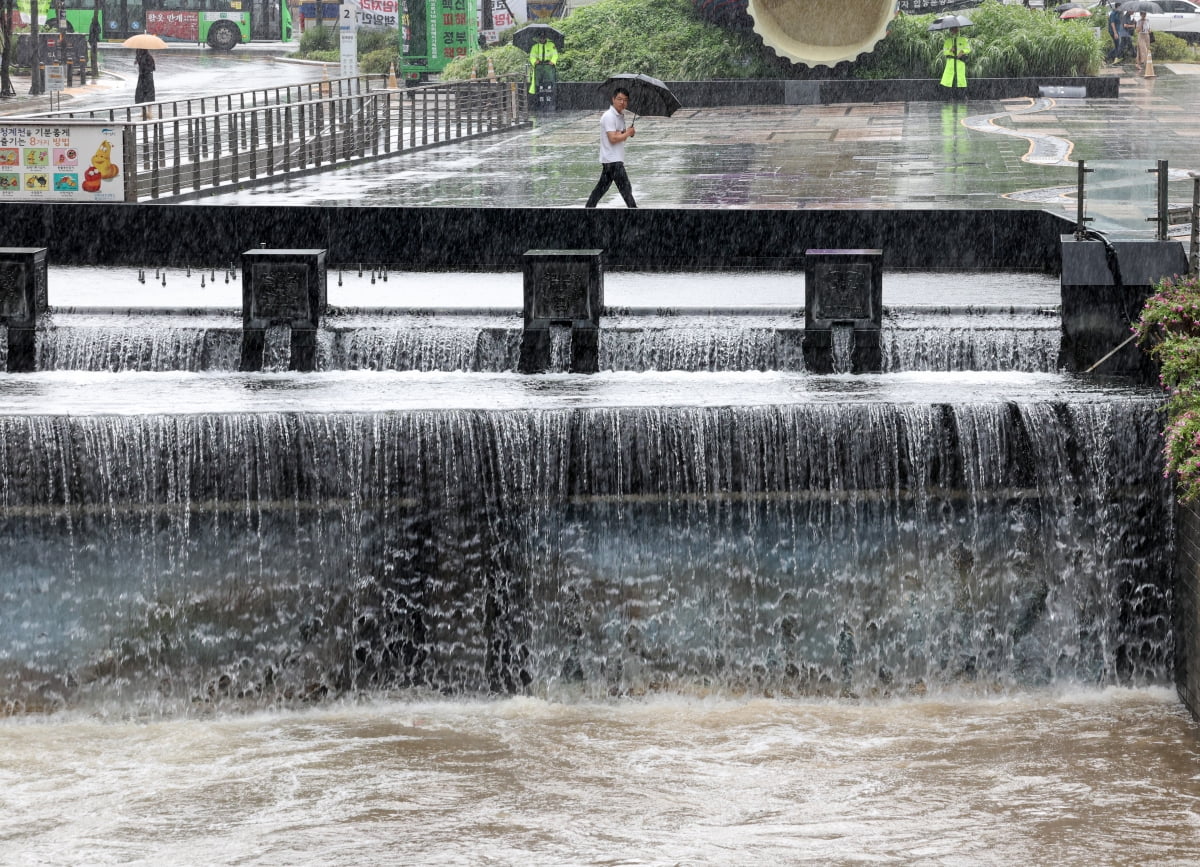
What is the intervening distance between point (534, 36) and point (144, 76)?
27.5 feet

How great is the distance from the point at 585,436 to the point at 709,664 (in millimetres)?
1732

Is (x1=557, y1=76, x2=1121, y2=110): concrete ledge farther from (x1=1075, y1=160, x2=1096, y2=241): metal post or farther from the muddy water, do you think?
the muddy water

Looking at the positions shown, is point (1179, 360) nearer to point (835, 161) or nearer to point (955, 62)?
point (835, 161)

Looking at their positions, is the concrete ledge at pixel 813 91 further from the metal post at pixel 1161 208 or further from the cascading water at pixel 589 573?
the cascading water at pixel 589 573

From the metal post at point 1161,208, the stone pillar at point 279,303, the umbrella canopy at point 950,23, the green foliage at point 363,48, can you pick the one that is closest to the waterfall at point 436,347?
the stone pillar at point 279,303

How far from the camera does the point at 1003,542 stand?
12102mm

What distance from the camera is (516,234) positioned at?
1833 centimetres

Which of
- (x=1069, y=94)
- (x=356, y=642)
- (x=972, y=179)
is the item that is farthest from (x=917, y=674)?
(x=1069, y=94)

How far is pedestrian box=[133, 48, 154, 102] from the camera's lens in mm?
37656

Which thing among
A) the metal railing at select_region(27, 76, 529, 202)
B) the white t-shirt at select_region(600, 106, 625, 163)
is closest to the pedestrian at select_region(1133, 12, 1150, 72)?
the metal railing at select_region(27, 76, 529, 202)

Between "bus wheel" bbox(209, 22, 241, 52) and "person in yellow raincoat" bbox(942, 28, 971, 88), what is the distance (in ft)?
96.6

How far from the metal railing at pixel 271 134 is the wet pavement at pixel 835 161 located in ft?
1.70

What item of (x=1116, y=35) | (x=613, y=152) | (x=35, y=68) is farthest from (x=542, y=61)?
Result: (x=613, y=152)

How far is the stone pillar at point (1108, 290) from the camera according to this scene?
45.3 feet
